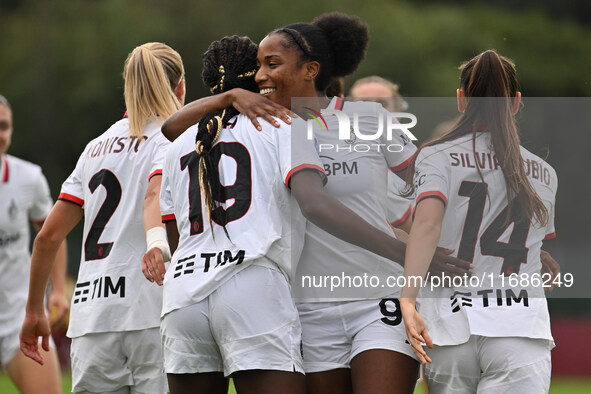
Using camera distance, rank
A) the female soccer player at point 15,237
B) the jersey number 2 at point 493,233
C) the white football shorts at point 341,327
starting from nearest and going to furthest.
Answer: the jersey number 2 at point 493,233 → the white football shorts at point 341,327 → the female soccer player at point 15,237

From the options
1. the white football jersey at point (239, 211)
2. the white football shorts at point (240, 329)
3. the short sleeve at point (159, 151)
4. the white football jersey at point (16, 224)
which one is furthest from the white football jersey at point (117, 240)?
the white football jersey at point (16, 224)

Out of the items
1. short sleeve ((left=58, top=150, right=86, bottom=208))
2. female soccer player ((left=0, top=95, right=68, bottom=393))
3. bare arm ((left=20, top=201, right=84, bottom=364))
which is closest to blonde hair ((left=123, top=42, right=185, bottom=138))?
short sleeve ((left=58, top=150, right=86, bottom=208))

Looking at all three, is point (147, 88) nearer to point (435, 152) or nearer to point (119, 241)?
point (119, 241)

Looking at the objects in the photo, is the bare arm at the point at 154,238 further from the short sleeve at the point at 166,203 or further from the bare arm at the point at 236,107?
the bare arm at the point at 236,107

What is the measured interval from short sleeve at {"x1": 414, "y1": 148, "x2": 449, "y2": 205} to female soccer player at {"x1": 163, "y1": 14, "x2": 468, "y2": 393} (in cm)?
22

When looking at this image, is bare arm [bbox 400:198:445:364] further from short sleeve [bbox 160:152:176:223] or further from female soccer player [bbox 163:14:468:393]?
short sleeve [bbox 160:152:176:223]

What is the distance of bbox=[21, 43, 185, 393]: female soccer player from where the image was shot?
466 cm

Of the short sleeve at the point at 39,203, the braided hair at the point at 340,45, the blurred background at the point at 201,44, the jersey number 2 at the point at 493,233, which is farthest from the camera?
the blurred background at the point at 201,44

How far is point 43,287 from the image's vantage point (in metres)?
4.94

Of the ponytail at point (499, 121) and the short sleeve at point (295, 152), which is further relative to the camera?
the ponytail at point (499, 121)

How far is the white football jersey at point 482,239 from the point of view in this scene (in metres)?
3.87

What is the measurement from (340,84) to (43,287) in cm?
188

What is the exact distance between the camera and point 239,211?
3.78 metres

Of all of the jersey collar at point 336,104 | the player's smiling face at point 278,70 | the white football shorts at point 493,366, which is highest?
the player's smiling face at point 278,70
